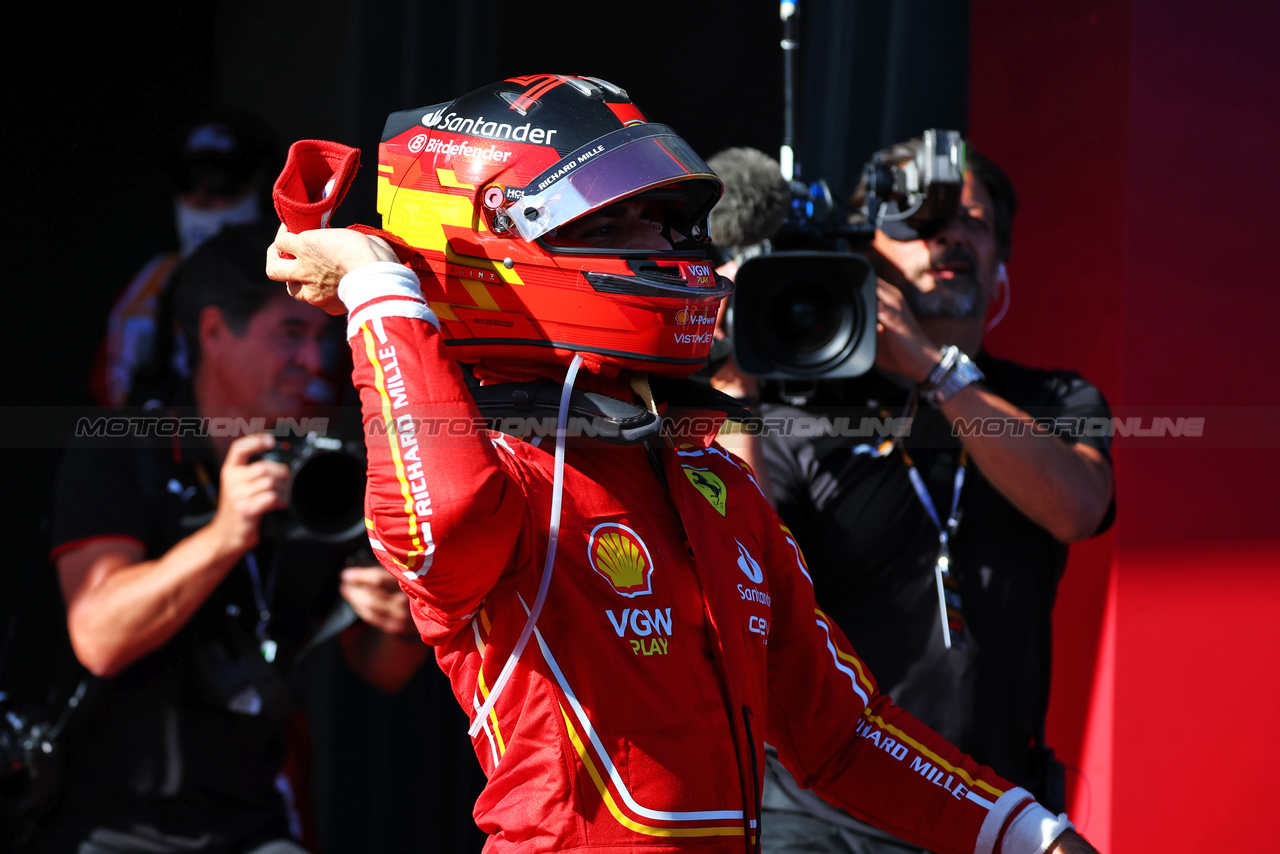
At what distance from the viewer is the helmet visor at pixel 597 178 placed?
1472 millimetres

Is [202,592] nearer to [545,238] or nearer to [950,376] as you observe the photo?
[545,238]

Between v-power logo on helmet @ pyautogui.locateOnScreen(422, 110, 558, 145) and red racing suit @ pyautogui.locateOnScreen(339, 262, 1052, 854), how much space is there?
0.33m

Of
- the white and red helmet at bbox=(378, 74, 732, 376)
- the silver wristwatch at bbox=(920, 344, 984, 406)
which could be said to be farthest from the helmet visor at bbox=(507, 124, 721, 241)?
the silver wristwatch at bbox=(920, 344, 984, 406)

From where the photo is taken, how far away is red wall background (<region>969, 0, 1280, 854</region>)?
3246mm

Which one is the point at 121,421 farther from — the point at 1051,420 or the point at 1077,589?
the point at 1077,589

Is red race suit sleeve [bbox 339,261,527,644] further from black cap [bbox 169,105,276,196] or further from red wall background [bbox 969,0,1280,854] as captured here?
red wall background [bbox 969,0,1280,854]

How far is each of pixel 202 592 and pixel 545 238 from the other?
5.24 ft

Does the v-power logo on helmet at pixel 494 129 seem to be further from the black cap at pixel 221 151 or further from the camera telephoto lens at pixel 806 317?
the black cap at pixel 221 151

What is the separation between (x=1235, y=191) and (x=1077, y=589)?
1231 mm

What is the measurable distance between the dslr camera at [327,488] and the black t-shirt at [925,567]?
0.92m

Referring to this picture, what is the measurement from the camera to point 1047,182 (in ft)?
11.8

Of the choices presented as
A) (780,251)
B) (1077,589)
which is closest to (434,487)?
(780,251)

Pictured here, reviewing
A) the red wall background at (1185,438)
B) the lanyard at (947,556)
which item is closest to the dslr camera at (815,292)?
the lanyard at (947,556)

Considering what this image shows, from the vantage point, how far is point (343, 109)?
2.98 m
